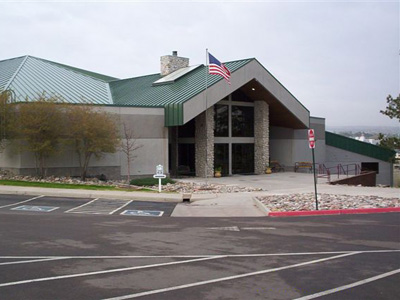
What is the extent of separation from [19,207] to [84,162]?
11.3m

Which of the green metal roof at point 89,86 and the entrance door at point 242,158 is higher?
the green metal roof at point 89,86

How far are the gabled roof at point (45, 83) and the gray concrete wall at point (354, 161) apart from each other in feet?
76.1

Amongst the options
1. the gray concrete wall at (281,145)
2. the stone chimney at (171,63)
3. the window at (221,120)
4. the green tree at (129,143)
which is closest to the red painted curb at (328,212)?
the green tree at (129,143)

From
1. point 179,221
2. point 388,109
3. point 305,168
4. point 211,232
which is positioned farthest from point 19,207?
point 388,109

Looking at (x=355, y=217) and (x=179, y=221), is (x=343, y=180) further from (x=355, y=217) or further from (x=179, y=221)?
(x=179, y=221)

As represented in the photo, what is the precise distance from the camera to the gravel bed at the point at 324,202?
18141 millimetres

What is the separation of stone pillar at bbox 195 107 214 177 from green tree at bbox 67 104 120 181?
782cm

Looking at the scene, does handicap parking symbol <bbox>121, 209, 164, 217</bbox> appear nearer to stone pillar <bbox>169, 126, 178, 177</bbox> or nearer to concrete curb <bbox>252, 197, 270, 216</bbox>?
concrete curb <bbox>252, 197, 270, 216</bbox>

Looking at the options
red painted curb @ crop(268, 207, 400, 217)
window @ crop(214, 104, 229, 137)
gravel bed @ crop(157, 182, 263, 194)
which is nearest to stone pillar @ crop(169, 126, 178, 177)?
window @ crop(214, 104, 229, 137)

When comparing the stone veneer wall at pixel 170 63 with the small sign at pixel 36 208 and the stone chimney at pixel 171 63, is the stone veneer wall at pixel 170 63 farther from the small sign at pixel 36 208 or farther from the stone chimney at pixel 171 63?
the small sign at pixel 36 208

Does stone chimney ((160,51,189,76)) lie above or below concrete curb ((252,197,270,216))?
above

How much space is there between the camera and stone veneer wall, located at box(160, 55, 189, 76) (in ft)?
128

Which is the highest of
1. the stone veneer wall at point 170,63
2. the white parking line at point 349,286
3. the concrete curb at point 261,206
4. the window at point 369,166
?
the stone veneer wall at point 170,63

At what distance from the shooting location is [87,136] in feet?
87.7
